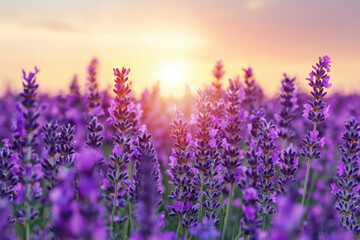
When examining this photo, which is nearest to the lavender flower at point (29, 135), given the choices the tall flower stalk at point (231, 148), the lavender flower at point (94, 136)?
the lavender flower at point (94, 136)

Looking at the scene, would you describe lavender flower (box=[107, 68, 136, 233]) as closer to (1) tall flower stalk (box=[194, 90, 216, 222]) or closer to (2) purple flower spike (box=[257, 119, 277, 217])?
(1) tall flower stalk (box=[194, 90, 216, 222])

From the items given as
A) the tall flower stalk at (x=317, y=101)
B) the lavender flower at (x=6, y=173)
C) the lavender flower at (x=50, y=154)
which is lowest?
the lavender flower at (x=6, y=173)

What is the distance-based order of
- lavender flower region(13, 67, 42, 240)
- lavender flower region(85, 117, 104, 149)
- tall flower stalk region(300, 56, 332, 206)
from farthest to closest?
tall flower stalk region(300, 56, 332, 206)
lavender flower region(85, 117, 104, 149)
lavender flower region(13, 67, 42, 240)

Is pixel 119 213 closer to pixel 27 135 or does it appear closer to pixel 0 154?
pixel 0 154

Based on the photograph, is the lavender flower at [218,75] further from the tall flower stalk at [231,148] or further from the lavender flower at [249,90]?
the tall flower stalk at [231,148]

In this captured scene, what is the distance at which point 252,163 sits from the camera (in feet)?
9.32

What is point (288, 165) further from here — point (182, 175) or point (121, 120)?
point (121, 120)

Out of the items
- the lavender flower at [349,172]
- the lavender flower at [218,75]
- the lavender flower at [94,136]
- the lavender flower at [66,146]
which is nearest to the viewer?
the lavender flower at [66,146]

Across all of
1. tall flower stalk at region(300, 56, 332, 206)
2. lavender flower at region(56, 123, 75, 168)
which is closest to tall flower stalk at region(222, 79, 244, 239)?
tall flower stalk at region(300, 56, 332, 206)

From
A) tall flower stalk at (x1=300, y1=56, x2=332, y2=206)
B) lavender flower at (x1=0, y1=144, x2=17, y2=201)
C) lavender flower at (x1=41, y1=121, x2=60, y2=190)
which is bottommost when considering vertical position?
lavender flower at (x1=0, y1=144, x2=17, y2=201)

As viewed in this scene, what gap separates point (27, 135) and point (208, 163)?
4.61 ft

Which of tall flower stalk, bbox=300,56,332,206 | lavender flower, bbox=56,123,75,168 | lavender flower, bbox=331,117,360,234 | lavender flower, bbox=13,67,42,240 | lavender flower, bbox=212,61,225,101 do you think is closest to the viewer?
lavender flower, bbox=13,67,42,240

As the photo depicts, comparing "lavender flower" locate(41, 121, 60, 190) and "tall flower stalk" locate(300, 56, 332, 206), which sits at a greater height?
"tall flower stalk" locate(300, 56, 332, 206)

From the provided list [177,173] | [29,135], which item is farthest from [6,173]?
[177,173]
